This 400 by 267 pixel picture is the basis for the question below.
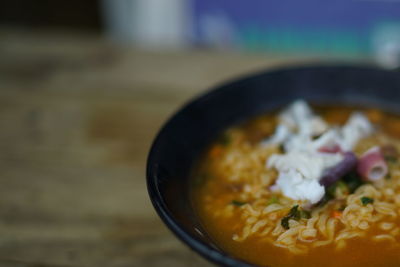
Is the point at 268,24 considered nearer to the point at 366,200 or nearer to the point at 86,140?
the point at 86,140

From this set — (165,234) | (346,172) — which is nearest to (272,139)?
(346,172)

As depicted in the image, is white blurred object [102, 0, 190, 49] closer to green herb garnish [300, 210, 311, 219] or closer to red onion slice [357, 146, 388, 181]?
red onion slice [357, 146, 388, 181]

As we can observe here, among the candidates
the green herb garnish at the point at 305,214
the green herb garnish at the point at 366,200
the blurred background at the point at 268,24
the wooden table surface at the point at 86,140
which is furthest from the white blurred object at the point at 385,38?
the green herb garnish at the point at 305,214

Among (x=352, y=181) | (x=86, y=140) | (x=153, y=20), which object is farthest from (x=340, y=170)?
(x=153, y=20)

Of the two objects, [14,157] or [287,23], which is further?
[287,23]

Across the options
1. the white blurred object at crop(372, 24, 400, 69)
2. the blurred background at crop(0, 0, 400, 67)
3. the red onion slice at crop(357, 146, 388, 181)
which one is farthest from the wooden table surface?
the white blurred object at crop(372, 24, 400, 69)

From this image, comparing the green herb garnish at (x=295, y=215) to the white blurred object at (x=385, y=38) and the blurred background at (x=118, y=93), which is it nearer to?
the blurred background at (x=118, y=93)

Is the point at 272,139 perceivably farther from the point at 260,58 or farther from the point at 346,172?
the point at 260,58
